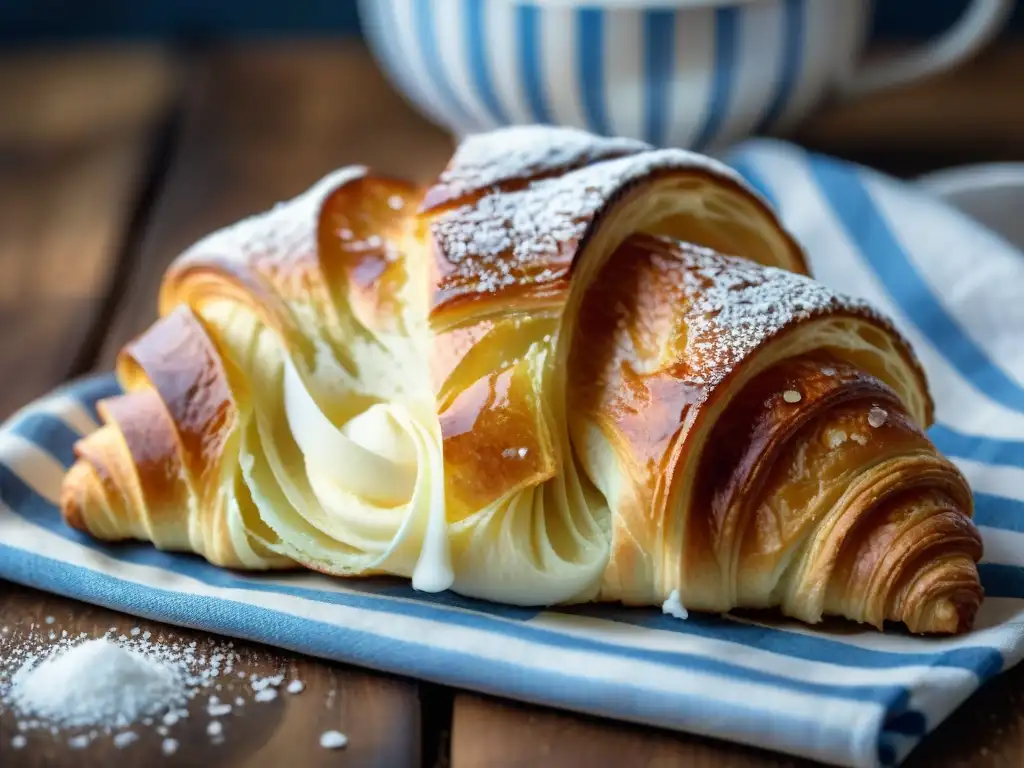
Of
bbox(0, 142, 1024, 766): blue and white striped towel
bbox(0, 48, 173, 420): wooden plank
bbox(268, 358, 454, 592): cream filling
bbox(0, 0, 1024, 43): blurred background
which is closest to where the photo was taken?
bbox(0, 142, 1024, 766): blue and white striped towel

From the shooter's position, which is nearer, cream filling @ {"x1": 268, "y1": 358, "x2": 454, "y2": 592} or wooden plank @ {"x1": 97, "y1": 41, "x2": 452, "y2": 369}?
cream filling @ {"x1": 268, "y1": 358, "x2": 454, "y2": 592}

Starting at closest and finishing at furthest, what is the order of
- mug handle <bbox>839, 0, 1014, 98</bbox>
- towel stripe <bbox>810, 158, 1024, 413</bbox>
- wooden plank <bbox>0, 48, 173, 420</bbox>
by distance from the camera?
1. towel stripe <bbox>810, 158, 1024, 413</bbox>
2. wooden plank <bbox>0, 48, 173, 420</bbox>
3. mug handle <bbox>839, 0, 1014, 98</bbox>

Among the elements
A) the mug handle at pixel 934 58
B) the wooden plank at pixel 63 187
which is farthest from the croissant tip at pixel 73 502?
the mug handle at pixel 934 58

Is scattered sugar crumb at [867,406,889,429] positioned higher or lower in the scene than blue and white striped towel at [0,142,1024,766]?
higher

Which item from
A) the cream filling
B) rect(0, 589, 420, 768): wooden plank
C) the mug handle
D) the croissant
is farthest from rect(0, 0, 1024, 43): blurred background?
rect(0, 589, 420, 768): wooden plank

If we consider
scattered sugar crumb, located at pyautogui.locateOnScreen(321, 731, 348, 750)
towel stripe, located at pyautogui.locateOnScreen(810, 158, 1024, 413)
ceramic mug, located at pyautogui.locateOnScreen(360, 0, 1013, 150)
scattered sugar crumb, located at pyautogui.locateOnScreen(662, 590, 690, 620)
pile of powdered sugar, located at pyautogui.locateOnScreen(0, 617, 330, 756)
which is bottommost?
pile of powdered sugar, located at pyautogui.locateOnScreen(0, 617, 330, 756)

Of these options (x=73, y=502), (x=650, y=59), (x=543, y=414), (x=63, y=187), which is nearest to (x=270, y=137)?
(x=63, y=187)

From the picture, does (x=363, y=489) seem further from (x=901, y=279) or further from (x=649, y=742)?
(x=901, y=279)

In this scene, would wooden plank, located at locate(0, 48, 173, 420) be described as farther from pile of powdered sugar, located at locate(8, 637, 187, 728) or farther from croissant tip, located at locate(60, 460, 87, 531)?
pile of powdered sugar, located at locate(8, 637, 187, 728)
